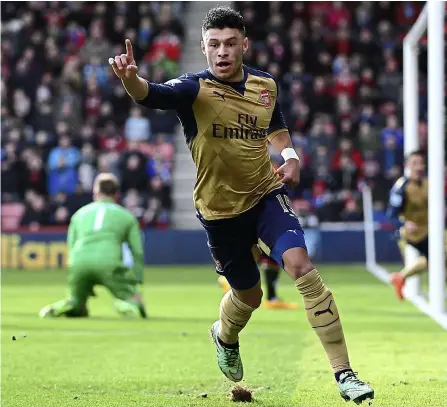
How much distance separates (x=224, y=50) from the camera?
265 inches

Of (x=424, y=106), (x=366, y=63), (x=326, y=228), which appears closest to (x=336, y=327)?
(x=326, y=228)

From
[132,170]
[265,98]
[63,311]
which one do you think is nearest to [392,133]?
[132,170]

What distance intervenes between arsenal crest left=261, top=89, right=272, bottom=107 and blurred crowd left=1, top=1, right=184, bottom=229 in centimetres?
1744

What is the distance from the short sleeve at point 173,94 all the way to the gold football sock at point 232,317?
56.5 inches

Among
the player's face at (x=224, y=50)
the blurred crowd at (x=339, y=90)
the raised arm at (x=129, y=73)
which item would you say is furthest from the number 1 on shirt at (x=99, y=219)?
the blurred crowd at (x=339, y=90)

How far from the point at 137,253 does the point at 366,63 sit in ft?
52.2

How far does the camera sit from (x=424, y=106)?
25.8 m

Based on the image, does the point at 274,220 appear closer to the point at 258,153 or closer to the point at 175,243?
the point at 258,153

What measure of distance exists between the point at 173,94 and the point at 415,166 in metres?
9.20

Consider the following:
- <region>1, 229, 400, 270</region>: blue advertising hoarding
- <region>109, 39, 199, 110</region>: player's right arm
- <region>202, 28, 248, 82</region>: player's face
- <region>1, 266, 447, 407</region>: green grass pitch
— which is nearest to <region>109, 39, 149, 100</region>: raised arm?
<region>109, 39, 199, 110</region>: player's right arm

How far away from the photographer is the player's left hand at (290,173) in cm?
684

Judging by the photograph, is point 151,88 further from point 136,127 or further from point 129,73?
point 136,127

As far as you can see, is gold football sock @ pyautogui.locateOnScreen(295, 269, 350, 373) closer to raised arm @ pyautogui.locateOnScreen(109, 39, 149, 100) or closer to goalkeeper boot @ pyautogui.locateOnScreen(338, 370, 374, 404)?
goalkeeper boot @ pyautogui.locateOnScreen(338, 370, 374, 404)

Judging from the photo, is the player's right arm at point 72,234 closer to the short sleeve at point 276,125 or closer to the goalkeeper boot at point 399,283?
the goalkeeper boot at point 399,283
